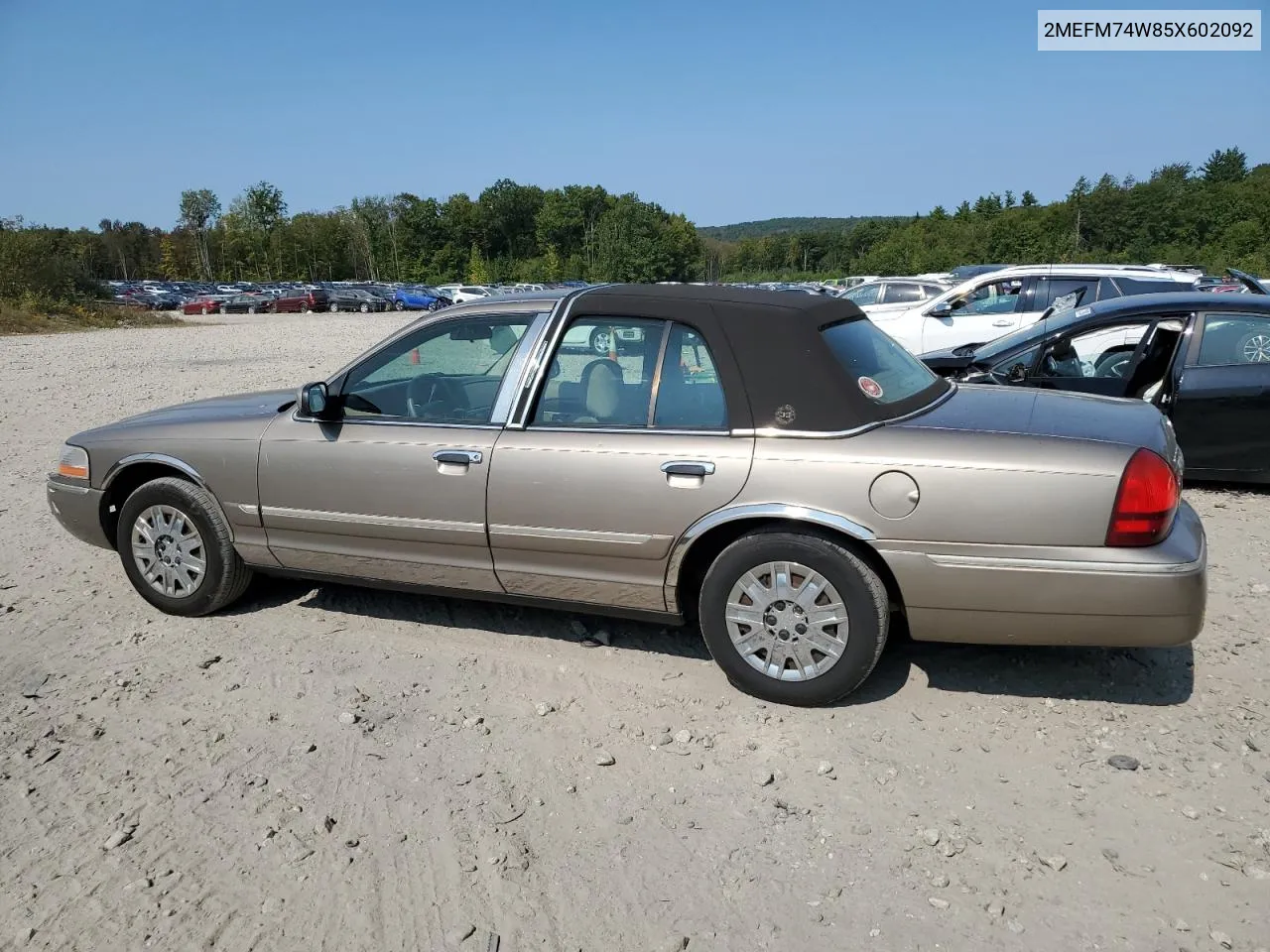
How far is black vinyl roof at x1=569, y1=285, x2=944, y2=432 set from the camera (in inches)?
142

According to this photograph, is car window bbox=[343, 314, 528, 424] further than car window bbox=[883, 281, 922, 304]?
No

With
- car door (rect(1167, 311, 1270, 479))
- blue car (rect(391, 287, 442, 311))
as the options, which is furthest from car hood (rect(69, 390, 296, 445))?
blue car (rect(391, 287, 442, 311))

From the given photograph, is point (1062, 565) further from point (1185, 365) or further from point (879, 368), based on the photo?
point (1185, 365)

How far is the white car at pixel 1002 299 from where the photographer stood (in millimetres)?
12906

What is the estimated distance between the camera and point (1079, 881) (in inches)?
105

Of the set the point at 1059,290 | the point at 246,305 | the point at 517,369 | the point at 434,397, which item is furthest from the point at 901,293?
the point at 246,305

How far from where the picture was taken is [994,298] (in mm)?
13500

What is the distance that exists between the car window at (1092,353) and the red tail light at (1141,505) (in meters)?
4.22

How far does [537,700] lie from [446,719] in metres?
0.39

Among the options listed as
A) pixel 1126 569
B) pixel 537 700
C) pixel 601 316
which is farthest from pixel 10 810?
pixel 1126 569

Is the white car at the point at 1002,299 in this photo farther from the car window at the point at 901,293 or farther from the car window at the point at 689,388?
the car window at the point at 689,388

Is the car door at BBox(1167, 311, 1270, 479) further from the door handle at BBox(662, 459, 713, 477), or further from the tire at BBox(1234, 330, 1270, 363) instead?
the door handle at BBox(662, 459, 713, 477)

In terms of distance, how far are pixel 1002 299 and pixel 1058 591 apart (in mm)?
11217

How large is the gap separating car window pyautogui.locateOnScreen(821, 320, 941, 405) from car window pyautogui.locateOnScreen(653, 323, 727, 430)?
0.51 metres
